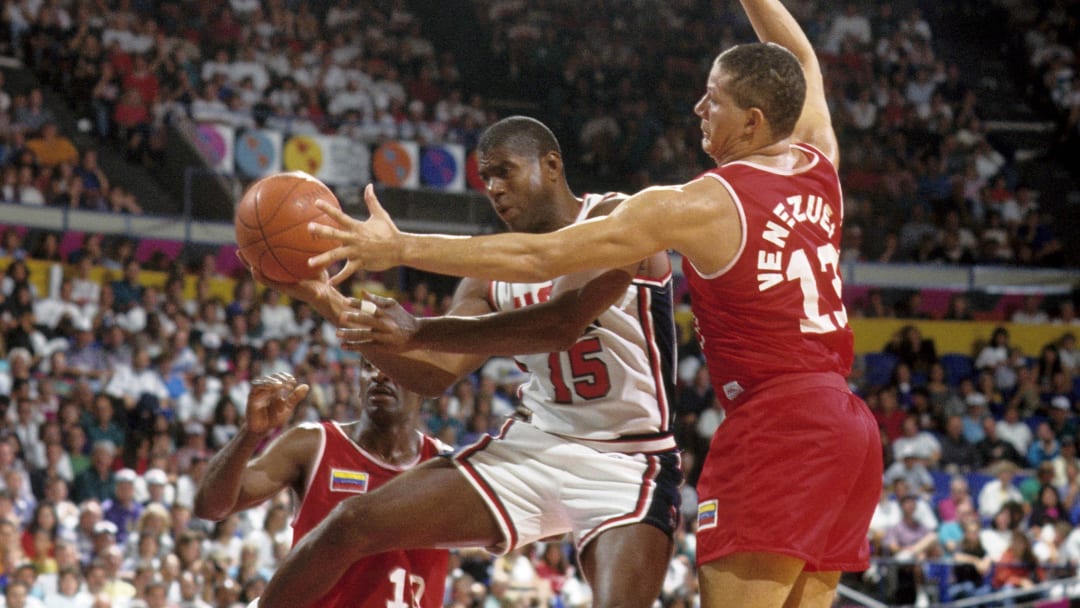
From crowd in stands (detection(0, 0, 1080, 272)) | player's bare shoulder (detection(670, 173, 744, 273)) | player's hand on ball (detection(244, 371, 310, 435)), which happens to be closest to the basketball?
player's hand on ball (detection(244, 371, 310, 435))

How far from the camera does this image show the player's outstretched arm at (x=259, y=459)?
16.4ft

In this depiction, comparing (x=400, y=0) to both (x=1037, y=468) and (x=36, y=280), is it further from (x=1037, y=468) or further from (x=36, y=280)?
(x=1037, y=468)

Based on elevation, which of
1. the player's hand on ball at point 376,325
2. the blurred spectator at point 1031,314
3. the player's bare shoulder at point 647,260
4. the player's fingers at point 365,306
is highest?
the player's bare shoulder at point 647,260

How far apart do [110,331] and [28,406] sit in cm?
159

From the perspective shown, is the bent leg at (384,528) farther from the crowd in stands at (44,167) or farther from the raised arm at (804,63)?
the crowd in stands at (44,167)

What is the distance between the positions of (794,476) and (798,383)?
0.28 m

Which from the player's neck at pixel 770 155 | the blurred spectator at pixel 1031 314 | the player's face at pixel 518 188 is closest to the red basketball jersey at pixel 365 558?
the player's face at pixel 518 188

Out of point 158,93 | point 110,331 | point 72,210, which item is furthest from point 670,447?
point 158,93

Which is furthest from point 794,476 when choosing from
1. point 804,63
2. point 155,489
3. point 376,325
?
point 155,489

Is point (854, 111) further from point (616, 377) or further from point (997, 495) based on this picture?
point (616, 377)

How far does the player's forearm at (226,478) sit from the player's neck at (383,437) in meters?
0.55

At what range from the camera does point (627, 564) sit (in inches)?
Answer: 179

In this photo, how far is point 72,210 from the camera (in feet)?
54.1

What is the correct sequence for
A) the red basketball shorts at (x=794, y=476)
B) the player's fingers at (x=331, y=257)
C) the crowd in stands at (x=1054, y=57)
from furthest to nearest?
the crowd in stands at (x=1054, y=57) < the red basketball shorts at (x=794, y=476) < the player's fingers at (x=331, y=257)
